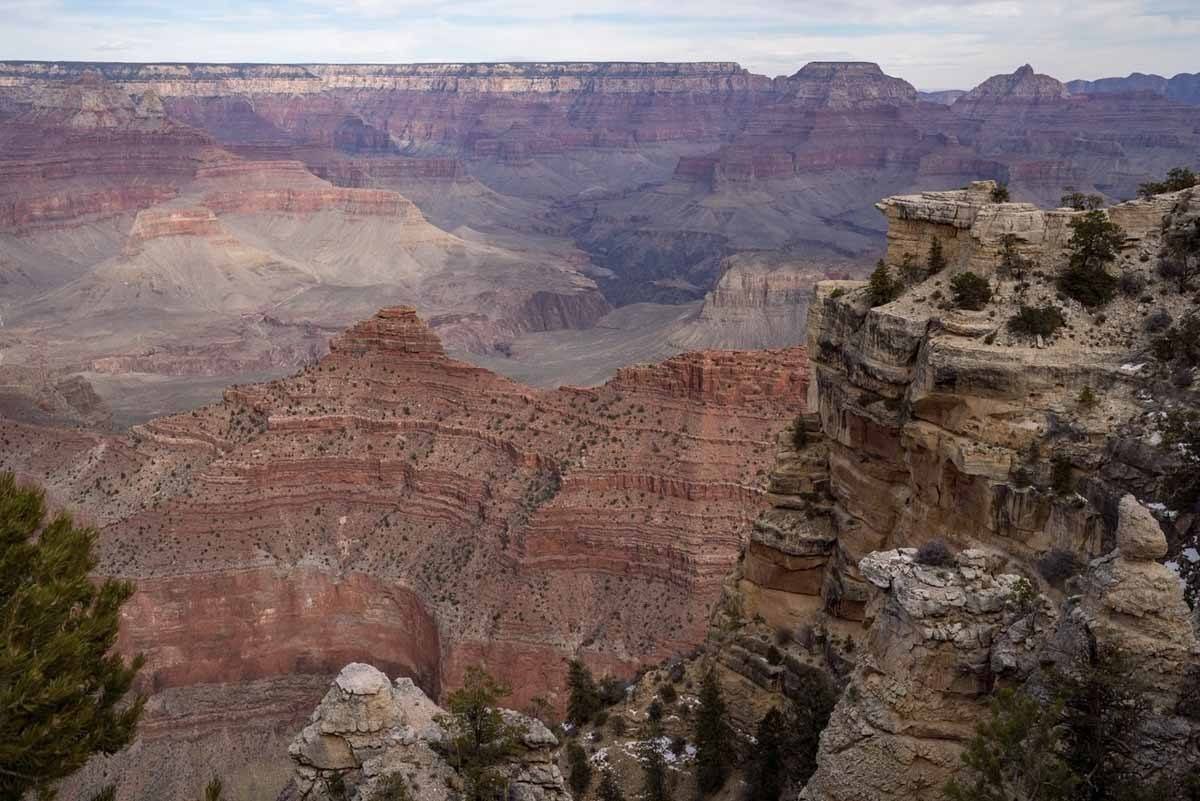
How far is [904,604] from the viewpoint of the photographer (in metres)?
16.3

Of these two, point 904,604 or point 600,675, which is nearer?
point 904,604

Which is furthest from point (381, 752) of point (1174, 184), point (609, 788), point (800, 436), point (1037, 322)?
point (1174, 184)

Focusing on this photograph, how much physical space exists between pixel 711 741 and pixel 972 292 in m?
11.6

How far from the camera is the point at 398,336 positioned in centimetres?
5378

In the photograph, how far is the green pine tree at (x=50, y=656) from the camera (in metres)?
17.0

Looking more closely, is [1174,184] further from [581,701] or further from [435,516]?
[435,516]

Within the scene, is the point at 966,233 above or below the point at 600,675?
above

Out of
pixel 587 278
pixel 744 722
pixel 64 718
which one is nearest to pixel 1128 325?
pixel 744 722

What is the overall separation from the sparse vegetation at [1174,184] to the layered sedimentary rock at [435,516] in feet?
71.3

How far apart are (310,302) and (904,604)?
472 feet

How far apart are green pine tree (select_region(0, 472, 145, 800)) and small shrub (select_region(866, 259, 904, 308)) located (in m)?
17.4

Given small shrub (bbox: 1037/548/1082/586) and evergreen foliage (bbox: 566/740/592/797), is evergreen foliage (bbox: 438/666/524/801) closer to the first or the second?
evergreen foliage (bbox: 566/740/592/797)

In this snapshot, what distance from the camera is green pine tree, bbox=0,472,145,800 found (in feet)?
55.8

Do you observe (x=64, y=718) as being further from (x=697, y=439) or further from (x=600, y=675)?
(x=697, y=439)
